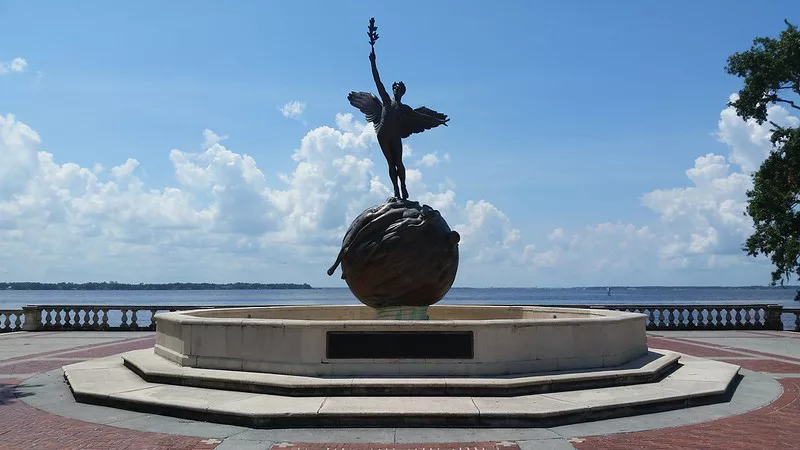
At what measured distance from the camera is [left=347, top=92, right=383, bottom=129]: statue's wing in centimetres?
1471

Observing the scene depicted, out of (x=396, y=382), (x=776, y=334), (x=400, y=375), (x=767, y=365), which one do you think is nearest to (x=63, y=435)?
(x=396, y=382)

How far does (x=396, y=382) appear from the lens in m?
9.59

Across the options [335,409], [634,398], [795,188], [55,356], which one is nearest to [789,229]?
[795,188]

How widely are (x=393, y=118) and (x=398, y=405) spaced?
735 centimetres

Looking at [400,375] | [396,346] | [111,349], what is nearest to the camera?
[400,375]

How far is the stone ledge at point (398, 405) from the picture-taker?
27.5 ft

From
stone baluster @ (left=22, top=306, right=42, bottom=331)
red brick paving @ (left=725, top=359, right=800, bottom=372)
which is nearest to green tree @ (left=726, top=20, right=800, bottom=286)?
red brick paving @ (left=725, top=359, right=800, bottom=372)

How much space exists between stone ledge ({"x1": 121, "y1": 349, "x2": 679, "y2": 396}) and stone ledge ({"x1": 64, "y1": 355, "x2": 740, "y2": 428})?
0.49 ft

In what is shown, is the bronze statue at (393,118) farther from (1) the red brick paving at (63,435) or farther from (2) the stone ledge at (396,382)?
(1) the red brick paving at (63,435)

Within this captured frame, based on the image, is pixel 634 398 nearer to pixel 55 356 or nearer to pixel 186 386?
pixel 186 386

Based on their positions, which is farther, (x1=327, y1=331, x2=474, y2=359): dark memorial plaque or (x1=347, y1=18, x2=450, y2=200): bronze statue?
(x1=347, y1=18, x2=450, y2=200): bronze statue

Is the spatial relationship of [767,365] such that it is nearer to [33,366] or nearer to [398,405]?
[398,405]

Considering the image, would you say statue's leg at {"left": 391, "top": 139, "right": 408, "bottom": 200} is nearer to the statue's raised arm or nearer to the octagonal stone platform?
the statue's raised arm

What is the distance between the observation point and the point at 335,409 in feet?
28.1
